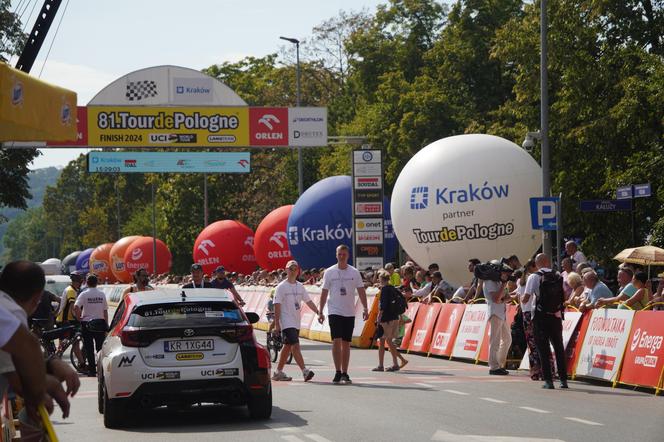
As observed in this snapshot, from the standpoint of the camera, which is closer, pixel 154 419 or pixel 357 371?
pixel 154 419

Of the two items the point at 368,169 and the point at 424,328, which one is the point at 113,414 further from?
the point at 368,169

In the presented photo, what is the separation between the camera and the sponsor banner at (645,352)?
16281mm

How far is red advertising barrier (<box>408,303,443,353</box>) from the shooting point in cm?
2486

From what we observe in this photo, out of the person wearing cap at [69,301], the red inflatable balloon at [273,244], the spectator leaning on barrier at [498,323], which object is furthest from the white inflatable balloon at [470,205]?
the red inflatable balloon at [273,244]

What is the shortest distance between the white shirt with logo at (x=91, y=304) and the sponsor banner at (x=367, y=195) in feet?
50.8

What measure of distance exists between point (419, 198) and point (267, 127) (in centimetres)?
1133

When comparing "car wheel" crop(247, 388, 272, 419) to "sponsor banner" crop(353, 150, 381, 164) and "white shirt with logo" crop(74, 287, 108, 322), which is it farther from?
"sponsor banner" crop(353, 150, 381, 164)

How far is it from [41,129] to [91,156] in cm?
Answer: 3777

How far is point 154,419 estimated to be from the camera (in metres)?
14.3

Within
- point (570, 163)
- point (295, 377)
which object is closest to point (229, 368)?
point (295, 377)

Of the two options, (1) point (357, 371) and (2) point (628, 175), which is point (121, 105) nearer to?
(2) point (628, 175)

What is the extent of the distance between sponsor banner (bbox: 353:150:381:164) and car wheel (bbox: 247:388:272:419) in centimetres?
2315

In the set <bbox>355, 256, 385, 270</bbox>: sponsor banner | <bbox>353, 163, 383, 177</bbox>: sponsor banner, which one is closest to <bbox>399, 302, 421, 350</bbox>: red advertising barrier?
<bbox>355, 256, 385, 270</bbox>: sponsor banner

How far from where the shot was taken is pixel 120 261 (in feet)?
285
